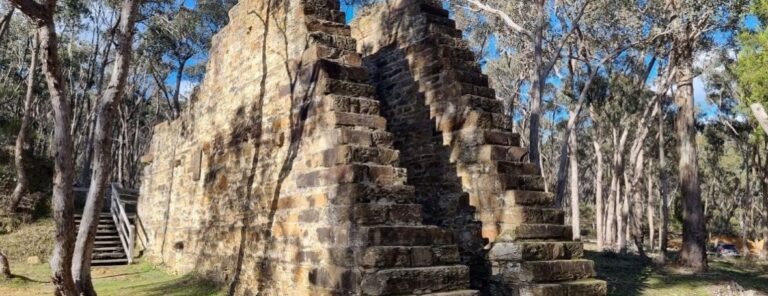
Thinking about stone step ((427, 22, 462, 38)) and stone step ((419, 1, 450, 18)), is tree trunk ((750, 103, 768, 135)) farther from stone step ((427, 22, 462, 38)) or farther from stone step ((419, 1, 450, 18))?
stone step ((419, 1, 450, 18))

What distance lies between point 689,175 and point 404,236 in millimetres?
14030

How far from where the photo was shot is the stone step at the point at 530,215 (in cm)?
749

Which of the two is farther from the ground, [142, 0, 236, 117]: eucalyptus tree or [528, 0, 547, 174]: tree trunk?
[142, 0, 236, 117]: eucalyptus tree

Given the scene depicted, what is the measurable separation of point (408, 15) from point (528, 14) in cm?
1168

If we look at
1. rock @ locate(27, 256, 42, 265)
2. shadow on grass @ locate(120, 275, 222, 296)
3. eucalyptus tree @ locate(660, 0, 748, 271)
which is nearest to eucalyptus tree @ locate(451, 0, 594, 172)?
eucalyptus tree @ locate(660, 0, 748, 271)

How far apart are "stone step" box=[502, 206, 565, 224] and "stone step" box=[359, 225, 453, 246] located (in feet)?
5.07

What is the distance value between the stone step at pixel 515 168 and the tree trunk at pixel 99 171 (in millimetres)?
5224

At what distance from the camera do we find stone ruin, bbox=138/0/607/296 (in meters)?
6.09

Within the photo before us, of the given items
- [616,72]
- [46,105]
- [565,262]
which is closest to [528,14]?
[616,72]

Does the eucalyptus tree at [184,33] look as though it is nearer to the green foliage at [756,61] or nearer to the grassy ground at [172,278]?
the grassy ground at [172,278]

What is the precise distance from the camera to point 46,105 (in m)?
38.2

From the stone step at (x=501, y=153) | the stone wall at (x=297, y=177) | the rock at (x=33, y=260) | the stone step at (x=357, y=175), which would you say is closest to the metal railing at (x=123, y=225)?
the rock at (x=33, y=260)

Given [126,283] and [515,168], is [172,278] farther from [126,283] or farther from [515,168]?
[515,168]

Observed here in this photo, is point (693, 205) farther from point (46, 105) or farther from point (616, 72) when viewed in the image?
point (46, 105)
